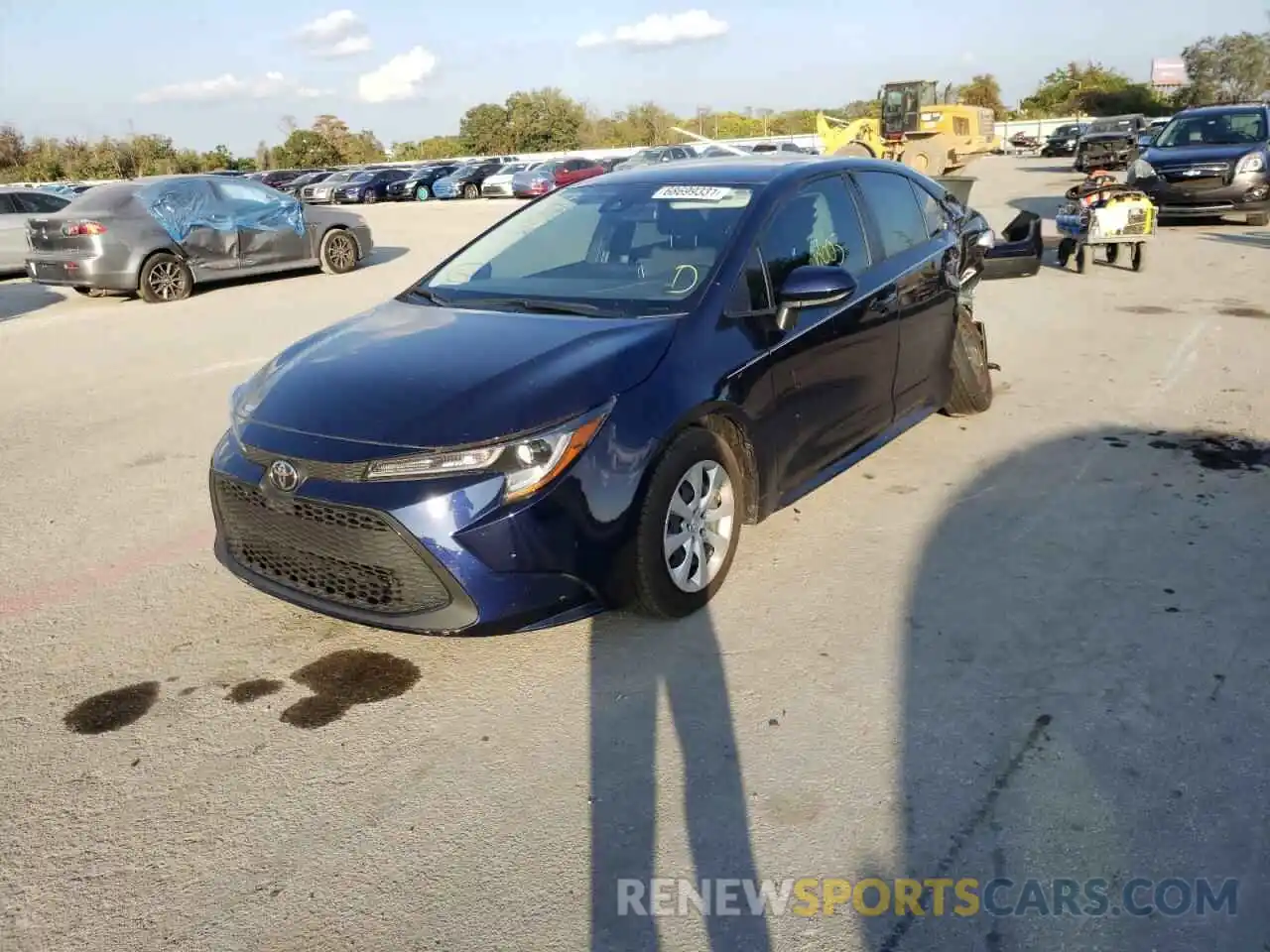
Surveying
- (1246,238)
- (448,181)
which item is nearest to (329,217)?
(1246,238)

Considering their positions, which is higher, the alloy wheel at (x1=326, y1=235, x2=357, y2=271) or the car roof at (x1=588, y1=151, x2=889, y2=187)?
the car roof at (x1=588, y1=151, x2=889, y2=187)

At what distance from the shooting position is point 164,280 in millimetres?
13164

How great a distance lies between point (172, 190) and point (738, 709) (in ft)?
41.5

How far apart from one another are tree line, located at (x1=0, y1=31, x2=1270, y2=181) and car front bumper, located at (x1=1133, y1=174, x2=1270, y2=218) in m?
50.9

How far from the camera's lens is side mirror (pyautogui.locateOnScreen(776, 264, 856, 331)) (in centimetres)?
Answer: 405

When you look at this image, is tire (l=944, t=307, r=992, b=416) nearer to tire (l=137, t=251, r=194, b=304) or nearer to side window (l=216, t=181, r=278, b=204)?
tire (l=137, t=251, r=194, b=304)

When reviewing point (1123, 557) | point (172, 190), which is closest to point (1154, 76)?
point (172, 190)

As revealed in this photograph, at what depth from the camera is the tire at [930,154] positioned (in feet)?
89.5

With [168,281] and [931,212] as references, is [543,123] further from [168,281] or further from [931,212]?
[931,212]

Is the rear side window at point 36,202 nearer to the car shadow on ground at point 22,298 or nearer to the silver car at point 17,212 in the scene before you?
the silver car at point 17,212

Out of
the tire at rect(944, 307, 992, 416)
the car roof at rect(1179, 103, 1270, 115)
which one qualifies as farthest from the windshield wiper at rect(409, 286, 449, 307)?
Answer: the car roof at rect(1179, 103, 1270, 115)

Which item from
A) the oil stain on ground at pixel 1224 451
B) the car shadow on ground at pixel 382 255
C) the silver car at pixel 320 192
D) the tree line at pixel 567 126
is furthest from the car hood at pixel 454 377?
the tree line at pixel 567 126

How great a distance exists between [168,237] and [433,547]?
38.6 feet

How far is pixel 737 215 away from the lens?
4281 millimetres
